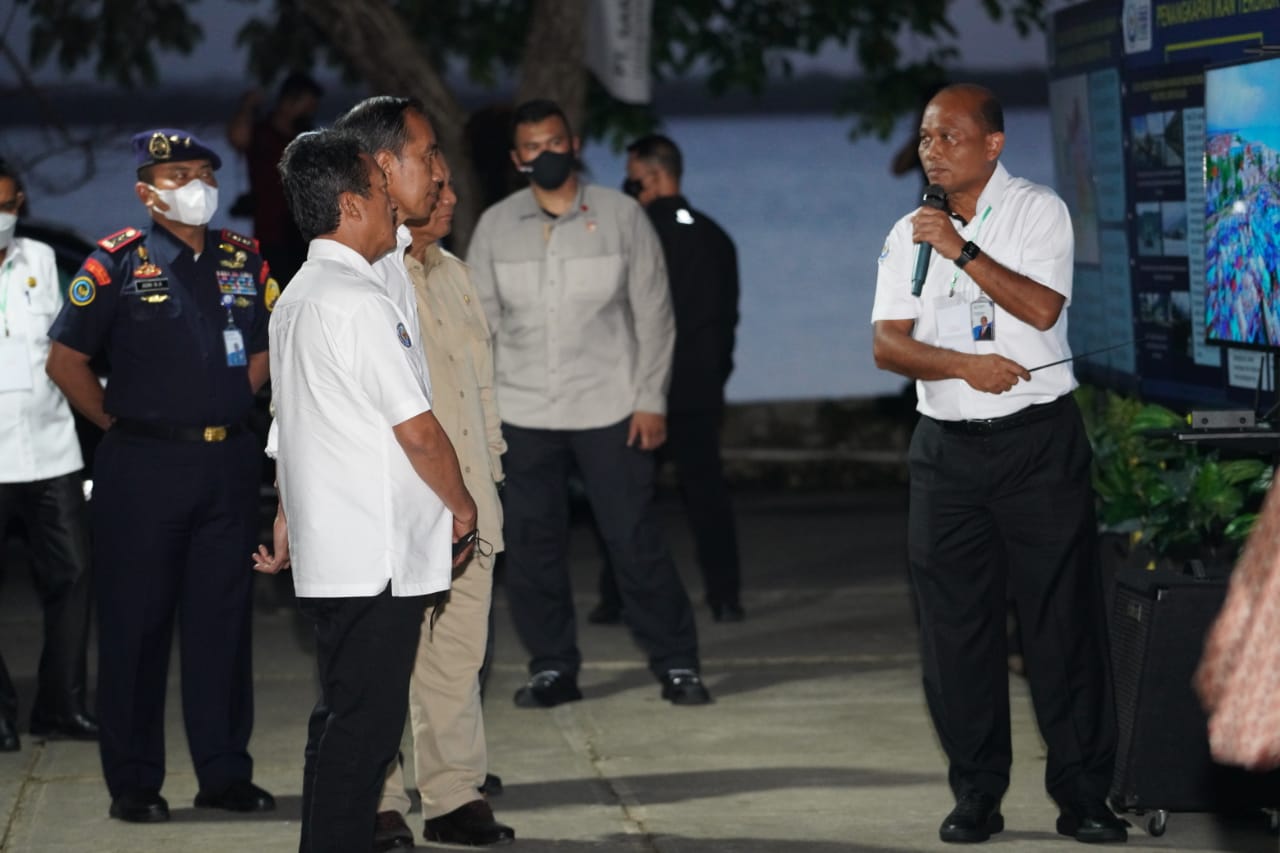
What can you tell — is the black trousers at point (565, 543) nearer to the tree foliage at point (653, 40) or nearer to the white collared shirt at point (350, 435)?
the white collared shirt at point (350, 435)

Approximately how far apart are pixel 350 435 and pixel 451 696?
125cm

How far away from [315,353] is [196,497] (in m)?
1.52

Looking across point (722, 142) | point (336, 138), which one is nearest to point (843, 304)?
point (336, 138)

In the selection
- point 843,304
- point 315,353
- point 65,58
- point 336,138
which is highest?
point 65,58

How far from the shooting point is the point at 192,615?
19.4ft

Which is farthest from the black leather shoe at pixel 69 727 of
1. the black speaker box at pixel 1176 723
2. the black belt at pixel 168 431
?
the black speaker box at pixel 1176 723

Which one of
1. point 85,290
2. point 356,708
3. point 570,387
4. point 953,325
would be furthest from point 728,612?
point 356,708

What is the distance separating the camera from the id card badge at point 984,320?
5242 millimetres

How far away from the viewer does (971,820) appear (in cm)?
534

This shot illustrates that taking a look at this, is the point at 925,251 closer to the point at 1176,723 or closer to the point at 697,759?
the point at 1176,723

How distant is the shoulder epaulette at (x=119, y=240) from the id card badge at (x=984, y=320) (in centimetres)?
232

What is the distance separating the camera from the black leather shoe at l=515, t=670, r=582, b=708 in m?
→ 7.20

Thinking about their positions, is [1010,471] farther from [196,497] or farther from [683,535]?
[683,535]

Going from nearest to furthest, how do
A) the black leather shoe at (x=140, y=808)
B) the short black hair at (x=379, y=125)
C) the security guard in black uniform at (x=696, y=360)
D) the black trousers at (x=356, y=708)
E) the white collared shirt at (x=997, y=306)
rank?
the black trousers at (x=356, y=708) → the short black hair at (x=379, y=125) → the white collared shirt at (x=997, y=306) → the black leather shoe at (x=140, y=808) → the security guard in black uniform at (x=696, y=360)
